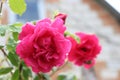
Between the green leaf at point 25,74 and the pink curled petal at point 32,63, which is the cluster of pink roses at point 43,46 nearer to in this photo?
the pink curled petal at point 32,63

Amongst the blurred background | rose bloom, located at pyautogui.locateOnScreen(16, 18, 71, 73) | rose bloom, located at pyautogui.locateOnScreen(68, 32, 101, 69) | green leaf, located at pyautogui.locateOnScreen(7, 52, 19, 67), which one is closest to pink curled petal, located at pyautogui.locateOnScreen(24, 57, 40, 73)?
rose bloom, located at pyautogui.locateOnScreen(16, 18, 71, 73)

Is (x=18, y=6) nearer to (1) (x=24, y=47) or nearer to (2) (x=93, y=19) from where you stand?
(1) (x=24, y=47)

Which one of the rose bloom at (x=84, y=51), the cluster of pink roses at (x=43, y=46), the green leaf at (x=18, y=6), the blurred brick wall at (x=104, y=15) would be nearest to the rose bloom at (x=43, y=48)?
the cluster of pink roses at (x=43, y=46)

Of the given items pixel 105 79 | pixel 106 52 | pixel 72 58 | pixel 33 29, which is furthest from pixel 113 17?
pixel 33 29

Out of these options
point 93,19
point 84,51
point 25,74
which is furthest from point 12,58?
point 93,19

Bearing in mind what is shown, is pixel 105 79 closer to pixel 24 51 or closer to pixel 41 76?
pixel 41 76
